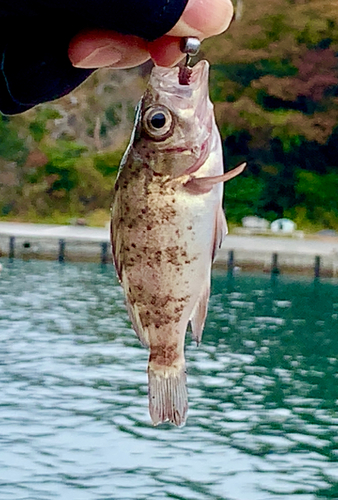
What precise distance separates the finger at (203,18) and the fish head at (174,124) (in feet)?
0.54

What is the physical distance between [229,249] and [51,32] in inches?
709

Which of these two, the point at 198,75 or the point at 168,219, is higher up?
the point at 198,75

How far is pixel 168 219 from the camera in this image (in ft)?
5.25

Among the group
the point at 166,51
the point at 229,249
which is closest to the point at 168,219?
the point at 166,51

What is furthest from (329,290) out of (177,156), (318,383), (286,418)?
(177,156)

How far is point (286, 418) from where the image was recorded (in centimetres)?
970

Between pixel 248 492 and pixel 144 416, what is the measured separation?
221 centimetres

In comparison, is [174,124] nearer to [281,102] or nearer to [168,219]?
[168,219]

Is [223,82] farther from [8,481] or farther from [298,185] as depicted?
[8,481]

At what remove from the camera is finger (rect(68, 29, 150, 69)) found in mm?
1460

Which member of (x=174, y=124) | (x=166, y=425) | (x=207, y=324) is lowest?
(x=207, y=324)

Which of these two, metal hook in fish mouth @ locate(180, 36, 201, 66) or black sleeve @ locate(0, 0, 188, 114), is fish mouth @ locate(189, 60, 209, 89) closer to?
metal hook in fish mouth @ locate(180, 36, 201, 66)

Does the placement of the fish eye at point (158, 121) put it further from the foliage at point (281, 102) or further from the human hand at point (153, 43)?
the foliage at point (281, 102)

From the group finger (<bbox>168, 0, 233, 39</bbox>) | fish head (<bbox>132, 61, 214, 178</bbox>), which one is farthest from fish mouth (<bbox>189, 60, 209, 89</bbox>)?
finger (<bbox>168, 0, 233, 39</bbox>)
